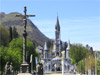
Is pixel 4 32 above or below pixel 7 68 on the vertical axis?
above

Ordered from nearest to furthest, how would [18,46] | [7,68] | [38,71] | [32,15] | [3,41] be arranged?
[32,15], [38,71], [7,68], [18,46], [3,41]

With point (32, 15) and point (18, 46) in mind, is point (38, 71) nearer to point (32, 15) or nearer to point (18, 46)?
point (32, 15)

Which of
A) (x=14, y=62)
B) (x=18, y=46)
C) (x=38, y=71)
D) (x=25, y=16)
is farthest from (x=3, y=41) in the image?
(x=25, y=16)

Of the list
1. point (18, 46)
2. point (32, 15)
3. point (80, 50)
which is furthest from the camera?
point (80, 50)

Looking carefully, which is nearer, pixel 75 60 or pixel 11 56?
pixel 11 56

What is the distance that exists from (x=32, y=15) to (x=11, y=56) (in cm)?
3705

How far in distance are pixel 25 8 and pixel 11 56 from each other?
121 ft

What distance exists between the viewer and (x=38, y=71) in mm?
42656

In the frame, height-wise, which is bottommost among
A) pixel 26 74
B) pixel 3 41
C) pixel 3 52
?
pixel 26 74

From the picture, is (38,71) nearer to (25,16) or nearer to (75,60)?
(25,16)

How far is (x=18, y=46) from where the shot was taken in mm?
103625

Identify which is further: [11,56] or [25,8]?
[11,56]

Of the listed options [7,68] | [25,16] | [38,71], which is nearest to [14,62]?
[7,68]

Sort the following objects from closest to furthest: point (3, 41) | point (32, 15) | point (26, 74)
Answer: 1. point (26, 74)
2. point (32, 15)
3. point (3, 41)
